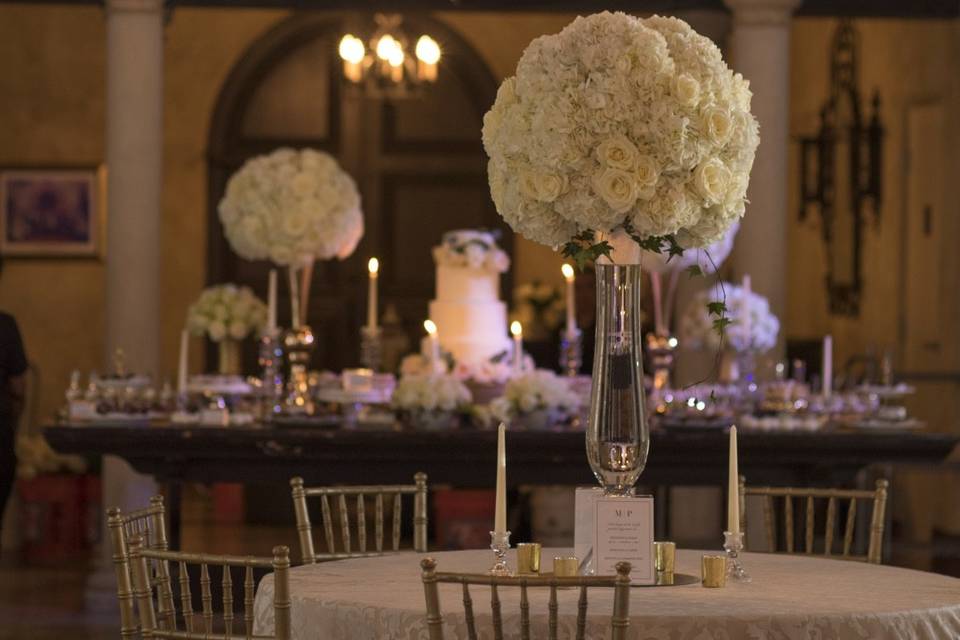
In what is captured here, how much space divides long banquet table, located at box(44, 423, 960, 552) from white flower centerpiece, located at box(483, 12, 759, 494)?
3.50 meters

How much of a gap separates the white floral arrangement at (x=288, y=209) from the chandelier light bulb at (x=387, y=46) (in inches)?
86.0

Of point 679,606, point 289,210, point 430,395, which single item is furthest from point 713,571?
point 289,210

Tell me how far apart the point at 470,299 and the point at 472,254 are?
8.6 inches

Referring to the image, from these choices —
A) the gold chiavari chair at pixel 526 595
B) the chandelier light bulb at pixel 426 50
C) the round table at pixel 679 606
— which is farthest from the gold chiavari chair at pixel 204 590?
the chandelier light bulb at pixel 426 50

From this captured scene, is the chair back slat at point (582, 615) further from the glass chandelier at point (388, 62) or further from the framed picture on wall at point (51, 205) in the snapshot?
the framed picture on wall at point (51, 205)

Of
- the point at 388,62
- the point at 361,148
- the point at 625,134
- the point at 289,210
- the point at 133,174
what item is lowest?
the point at 625,134

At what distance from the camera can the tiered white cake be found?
8.88 m

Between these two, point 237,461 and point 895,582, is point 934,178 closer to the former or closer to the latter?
point 237,461

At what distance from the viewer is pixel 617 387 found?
408 cm

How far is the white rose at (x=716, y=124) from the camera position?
396cm

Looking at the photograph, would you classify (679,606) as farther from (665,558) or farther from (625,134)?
(625,134)

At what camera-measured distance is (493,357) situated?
8.75 metres

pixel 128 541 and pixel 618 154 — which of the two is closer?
pixel 128 541

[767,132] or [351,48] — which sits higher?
[351,48]
